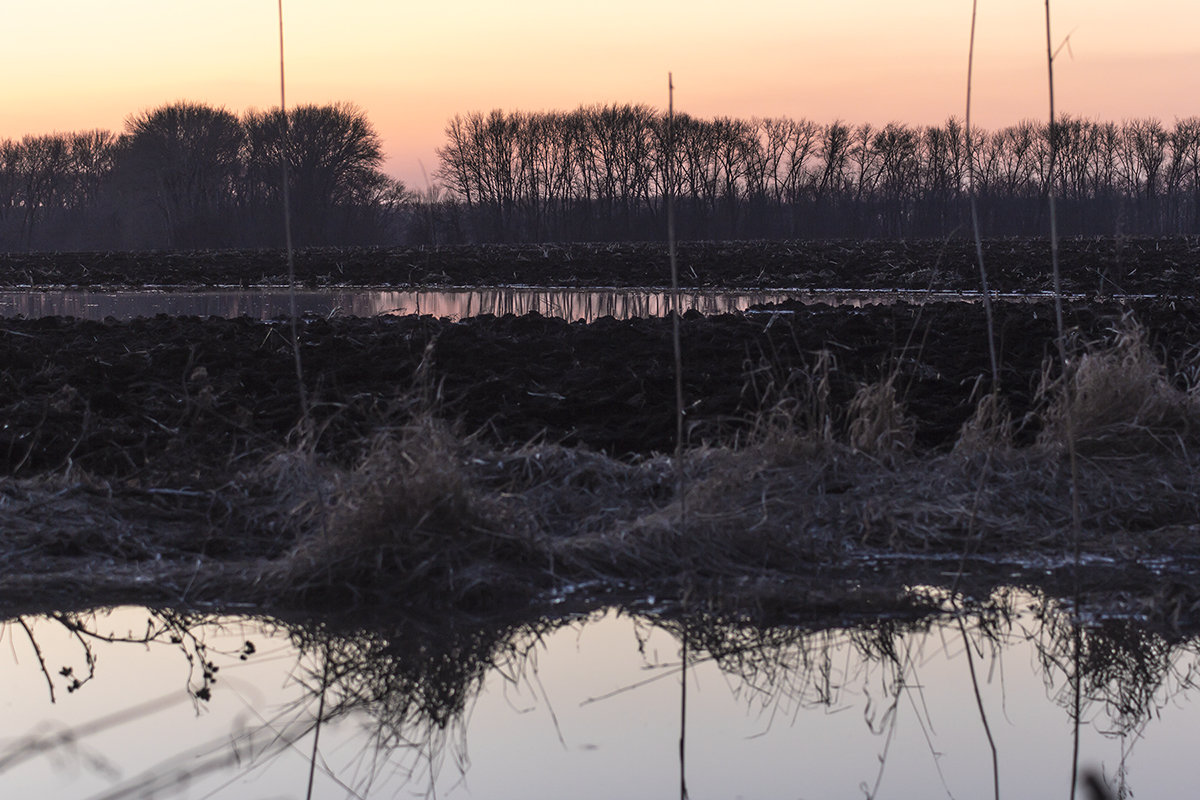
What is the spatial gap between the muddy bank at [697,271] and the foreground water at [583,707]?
59.5ft

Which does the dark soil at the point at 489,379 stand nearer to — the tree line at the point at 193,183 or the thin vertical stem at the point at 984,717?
the thin vertical stem at the point at 984,717

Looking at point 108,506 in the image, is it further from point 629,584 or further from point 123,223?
point 123,223

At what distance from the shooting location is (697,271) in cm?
3142

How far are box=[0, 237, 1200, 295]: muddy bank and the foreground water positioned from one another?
18137mm

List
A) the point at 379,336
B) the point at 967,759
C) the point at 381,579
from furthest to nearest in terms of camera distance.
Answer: the point at 379,336
the point at 381,579
the point at 967,759

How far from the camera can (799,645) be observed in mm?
4598

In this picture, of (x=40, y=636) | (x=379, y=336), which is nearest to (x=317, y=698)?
(x=40, y=636)

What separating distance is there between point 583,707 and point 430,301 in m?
20.4

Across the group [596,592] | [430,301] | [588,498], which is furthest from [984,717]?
[430,301]

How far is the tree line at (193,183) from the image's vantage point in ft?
243

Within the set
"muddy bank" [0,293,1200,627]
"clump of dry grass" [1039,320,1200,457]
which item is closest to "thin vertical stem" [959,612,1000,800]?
"muddy bank" [0,293,1200,627]

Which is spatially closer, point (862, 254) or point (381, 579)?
point (381, 579)

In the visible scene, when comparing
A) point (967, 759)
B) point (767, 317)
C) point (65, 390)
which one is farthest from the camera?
point (767, 317)

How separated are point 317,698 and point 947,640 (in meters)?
2.39
